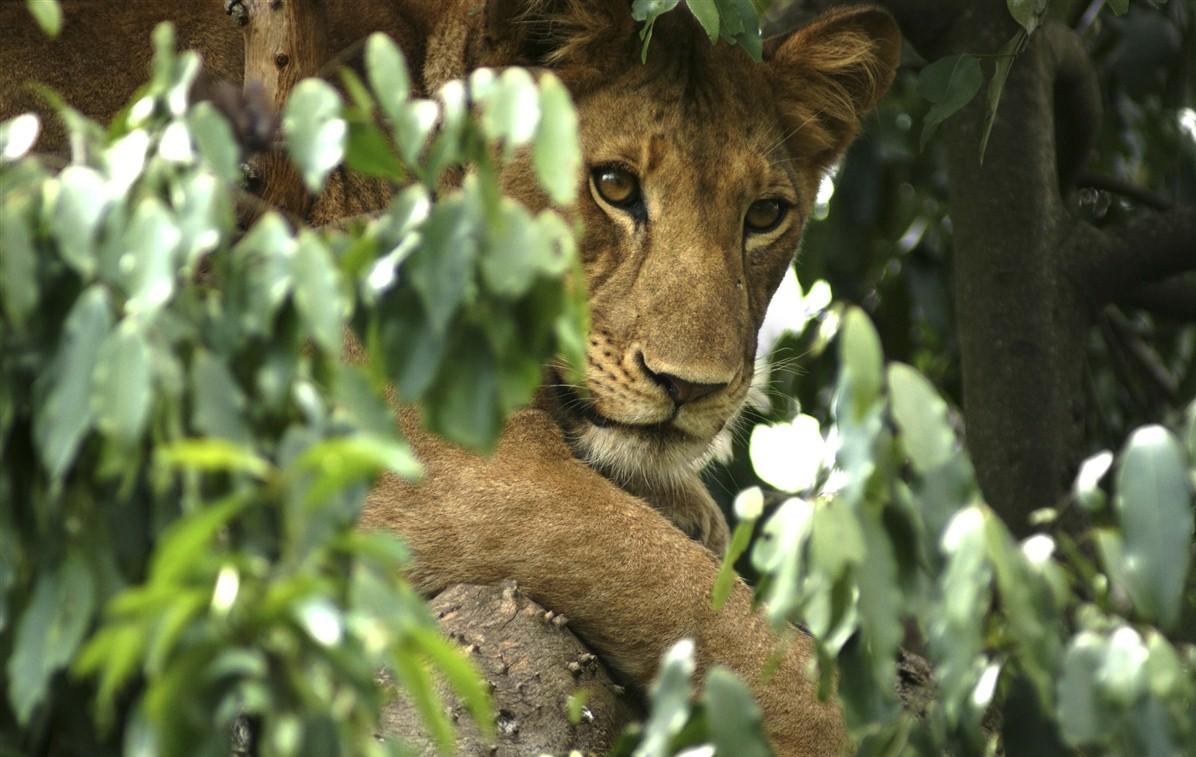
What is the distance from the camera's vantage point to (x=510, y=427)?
4.15 metres

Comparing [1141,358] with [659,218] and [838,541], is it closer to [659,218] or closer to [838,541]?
[659,218]

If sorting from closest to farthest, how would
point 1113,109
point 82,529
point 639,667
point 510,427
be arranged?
1. point 82,529
2. point 639,667
3. point 510,427
4. point 1113,109

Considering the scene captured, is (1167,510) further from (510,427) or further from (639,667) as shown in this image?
(510,427)

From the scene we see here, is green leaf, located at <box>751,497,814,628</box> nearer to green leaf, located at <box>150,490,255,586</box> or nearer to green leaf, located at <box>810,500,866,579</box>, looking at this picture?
green leaf, located at <box>810,500,866,579</box>

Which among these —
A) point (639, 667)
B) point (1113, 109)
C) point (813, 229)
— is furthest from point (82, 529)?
point (1113, 109)

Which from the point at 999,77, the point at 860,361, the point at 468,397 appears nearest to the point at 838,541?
the point at 860,361

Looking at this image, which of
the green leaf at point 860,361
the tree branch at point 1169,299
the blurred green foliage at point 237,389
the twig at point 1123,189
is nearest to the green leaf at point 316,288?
the blurred green foliage at point 237,389

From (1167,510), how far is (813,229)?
13.2ft

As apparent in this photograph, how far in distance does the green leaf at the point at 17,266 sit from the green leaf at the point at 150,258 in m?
0.12

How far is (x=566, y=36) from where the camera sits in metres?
4.48

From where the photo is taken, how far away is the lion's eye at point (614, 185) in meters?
4.37

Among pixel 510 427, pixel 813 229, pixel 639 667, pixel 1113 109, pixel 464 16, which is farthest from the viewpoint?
pixel 1113 109

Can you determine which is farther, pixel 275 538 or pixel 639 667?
pixel 639 667

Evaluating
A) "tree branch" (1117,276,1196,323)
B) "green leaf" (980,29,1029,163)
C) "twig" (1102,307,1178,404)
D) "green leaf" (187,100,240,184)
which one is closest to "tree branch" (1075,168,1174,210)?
"tree branch" (1117,276,1196,323)
